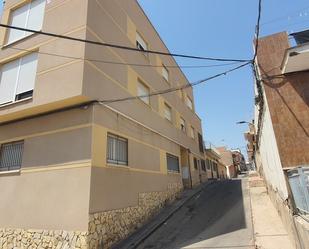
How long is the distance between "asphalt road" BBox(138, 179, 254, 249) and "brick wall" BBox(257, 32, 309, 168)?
3.24 m

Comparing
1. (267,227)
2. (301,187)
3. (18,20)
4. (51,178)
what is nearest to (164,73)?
(18,20)

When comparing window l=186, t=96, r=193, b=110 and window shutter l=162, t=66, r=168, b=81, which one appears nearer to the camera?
window shutter l=162, t=66, r=168, b=81

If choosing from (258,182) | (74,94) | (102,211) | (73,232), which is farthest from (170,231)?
(258,182)

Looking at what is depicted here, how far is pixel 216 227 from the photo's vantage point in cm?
995

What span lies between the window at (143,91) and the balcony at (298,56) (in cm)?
747

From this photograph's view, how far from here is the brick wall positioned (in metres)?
6.41

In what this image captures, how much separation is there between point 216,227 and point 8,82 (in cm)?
1021

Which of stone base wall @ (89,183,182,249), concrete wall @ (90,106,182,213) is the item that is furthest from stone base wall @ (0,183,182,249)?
concrete wall @ (90,106,182,213)

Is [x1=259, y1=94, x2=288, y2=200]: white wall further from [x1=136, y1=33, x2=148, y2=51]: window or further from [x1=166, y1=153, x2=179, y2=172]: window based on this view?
[x1=136, y1=33, x2=148, y2=51]: window

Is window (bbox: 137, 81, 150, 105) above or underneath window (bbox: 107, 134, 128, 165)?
above

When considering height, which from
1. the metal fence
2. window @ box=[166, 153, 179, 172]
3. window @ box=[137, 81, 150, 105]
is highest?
window @ box=[137, 81, 150, 105]

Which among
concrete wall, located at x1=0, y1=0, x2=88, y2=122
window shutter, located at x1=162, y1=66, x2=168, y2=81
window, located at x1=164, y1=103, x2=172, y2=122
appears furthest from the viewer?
window shutter, located at x1=162, y1=66, x2=168, y2=81

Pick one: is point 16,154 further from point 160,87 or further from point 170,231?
point 160,87

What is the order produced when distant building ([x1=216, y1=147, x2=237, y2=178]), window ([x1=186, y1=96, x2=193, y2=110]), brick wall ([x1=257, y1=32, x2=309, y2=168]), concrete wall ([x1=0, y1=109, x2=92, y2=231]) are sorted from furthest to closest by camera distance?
distant building ([x1=216, y1=147, x2=237, y2=178])
window ([x1=186, y1=96, x2=193, y2=110])
concrete wall ([x1=0, y1=109, x2=92, y2=231])
brick wall ([x1=257, y1=32, x2=309, y2=168])
